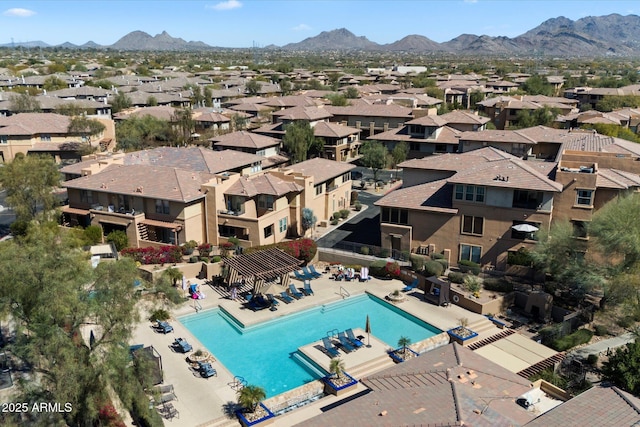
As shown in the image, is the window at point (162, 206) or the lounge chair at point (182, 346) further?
the window at point (162, 206)

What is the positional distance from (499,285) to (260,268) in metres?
15.0

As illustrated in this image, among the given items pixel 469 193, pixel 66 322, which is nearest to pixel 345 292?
pixel 469 193

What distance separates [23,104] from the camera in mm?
74688

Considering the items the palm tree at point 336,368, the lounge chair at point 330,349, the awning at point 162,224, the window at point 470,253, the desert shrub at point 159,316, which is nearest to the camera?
the palm tree at point 336,368

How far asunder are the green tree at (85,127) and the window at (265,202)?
35.1m

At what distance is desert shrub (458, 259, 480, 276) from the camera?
1347 inches

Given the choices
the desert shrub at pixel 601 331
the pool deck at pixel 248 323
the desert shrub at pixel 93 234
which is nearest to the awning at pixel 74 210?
the desert shrub at pixel 93 234

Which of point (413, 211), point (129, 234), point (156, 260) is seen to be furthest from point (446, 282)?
point (129, 234)

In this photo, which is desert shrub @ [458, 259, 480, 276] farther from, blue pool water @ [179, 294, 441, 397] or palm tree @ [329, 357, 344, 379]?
palm tree @ [329, 357, 344, 379]

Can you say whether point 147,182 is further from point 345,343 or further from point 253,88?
point 253,88

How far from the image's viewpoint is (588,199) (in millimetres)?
33094

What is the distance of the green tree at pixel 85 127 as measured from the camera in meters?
63.0

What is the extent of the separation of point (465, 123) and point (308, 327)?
42497 millimetres

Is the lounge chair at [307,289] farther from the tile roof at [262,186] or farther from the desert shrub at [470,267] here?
the desert shrub at [470,267]
